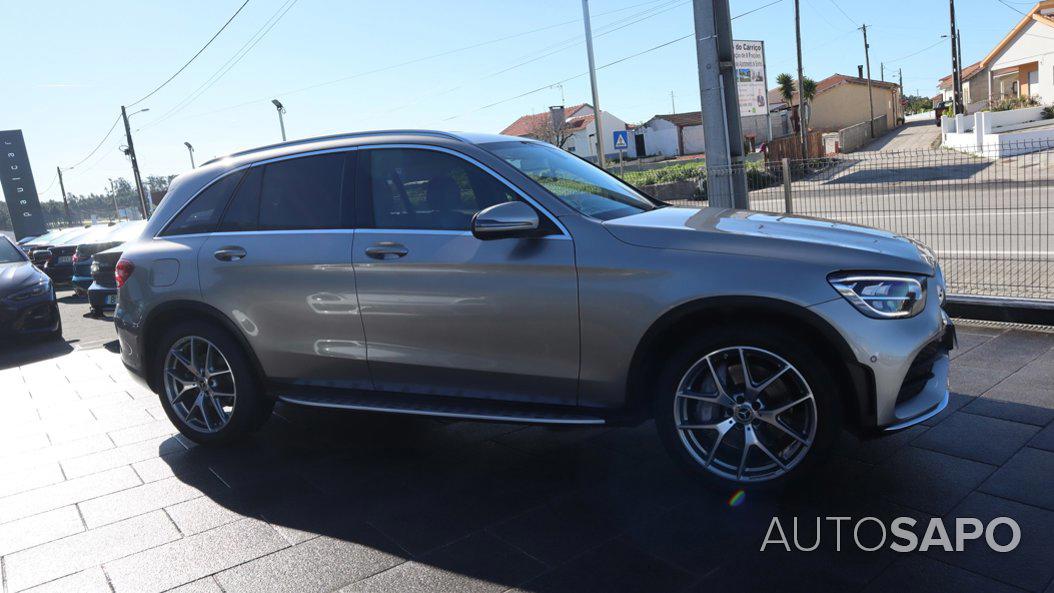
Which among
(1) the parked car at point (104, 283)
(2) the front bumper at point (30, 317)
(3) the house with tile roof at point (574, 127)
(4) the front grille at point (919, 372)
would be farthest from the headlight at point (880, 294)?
(3) the house with tile roof at point (574, 127)

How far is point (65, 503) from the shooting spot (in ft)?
13.8

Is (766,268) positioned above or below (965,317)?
above

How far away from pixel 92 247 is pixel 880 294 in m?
11.9

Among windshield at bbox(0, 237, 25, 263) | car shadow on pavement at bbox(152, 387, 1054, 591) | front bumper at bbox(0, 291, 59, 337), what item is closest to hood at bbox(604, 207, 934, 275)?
car shadow on pavement at bbox(152, 387, 1054, 591)

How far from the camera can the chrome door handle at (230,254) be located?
444 centimetres

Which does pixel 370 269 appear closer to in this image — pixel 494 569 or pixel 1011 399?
pixel 494 569

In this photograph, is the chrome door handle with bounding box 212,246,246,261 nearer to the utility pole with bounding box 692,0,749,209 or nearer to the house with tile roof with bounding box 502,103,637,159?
the utility pole with bounding box 692,0,749,209

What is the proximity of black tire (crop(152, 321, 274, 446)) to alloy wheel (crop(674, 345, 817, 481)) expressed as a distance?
258cm

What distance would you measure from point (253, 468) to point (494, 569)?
2.00 metres

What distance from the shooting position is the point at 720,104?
7223 millimetres

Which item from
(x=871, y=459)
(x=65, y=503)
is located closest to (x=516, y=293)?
(x=871, y=459)

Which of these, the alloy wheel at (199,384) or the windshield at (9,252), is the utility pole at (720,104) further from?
the windshield at (9,252)

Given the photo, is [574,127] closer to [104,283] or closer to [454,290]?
[104,283]

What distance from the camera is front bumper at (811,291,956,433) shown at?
3.08m
